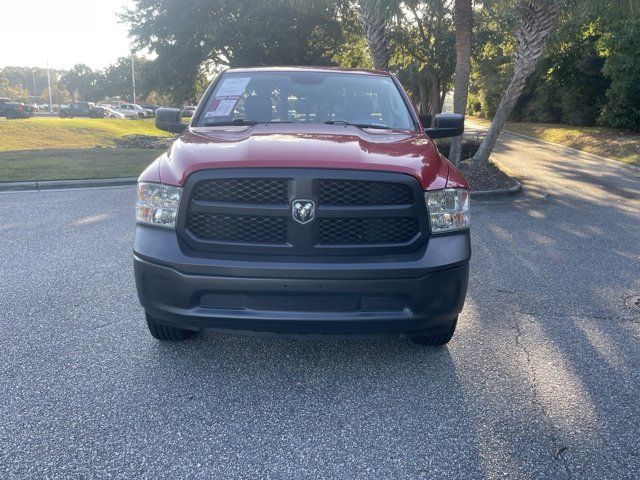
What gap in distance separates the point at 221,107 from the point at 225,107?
33 millimetres

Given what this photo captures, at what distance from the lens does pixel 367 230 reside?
3055mm

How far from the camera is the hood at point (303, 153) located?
3.03 meters

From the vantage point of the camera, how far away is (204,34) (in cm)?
2648

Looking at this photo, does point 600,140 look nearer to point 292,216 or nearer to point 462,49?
point 462,49

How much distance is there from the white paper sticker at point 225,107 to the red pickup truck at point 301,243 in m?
1.19

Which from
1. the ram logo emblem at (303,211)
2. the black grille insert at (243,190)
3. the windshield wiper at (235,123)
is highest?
the windshield wiper at (235,123)

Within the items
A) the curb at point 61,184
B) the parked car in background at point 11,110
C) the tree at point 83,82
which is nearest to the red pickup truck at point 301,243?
the curb at point 61,184

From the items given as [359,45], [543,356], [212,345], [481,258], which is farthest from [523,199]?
[359,45]

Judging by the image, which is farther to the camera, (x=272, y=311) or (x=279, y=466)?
(x=272, y=311)

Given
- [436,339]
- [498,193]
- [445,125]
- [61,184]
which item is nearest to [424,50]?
[498,193]

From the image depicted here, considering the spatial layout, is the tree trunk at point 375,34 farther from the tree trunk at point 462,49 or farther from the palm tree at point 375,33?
the tree trunk at point 462,49

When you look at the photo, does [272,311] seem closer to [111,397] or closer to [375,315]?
[375,315]

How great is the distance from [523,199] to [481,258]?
15.4 ft

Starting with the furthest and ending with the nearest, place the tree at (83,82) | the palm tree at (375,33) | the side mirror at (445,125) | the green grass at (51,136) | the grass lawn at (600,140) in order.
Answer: the tree at (83,82) < the green grass at (51,136) < the grass lawn at (600,140) < the palm tree at (375,33) < the side mirror at (445,125)
